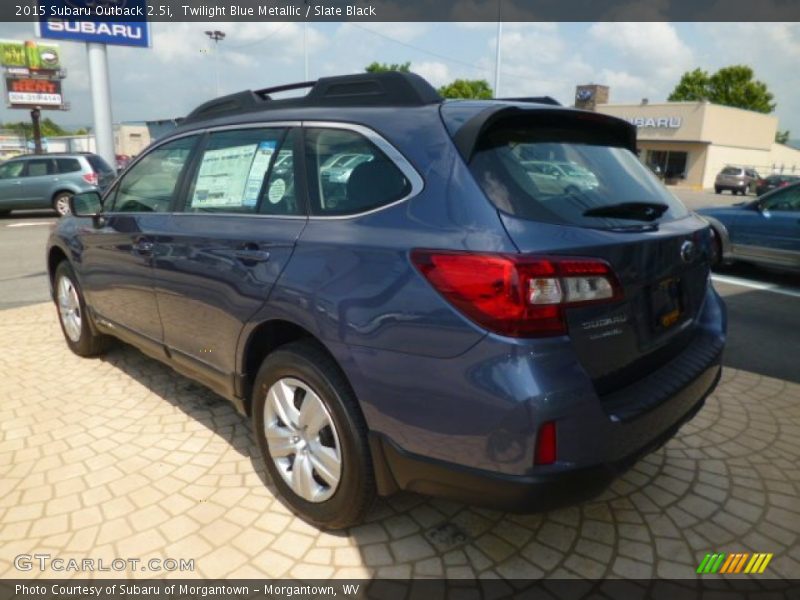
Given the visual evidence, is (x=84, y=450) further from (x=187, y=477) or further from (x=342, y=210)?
(x=342, y=210)

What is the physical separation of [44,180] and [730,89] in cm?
6128

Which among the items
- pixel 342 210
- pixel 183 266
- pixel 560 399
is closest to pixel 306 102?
pixel 342 210

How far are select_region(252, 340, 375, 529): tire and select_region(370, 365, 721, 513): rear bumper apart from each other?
110 mm

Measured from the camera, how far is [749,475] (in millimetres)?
2953

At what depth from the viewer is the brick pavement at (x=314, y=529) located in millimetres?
2326

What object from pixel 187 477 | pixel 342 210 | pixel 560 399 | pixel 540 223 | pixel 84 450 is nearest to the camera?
pixel 560 399

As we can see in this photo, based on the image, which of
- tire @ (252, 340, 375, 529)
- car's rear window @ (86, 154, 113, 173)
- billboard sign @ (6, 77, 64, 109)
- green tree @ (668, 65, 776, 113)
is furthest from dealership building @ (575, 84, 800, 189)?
tire @ (252, 340, 375, 529)

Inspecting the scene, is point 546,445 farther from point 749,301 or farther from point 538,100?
point 749,301

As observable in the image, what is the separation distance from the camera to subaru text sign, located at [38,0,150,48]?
16.3 m

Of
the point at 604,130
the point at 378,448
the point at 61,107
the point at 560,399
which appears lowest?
the point at 378,448

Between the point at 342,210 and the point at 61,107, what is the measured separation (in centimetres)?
4836

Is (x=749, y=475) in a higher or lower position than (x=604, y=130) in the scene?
lower

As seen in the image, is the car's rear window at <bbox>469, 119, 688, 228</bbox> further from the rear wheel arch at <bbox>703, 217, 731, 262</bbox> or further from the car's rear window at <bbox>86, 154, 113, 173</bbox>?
the car's rear window at <bbox>86, 154, 113, 173</bbox>

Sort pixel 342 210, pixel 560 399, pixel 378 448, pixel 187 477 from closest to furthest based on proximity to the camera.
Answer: pixel 560 399 → pixel 378 448 → pixel 342 210 → pixel 187 477
